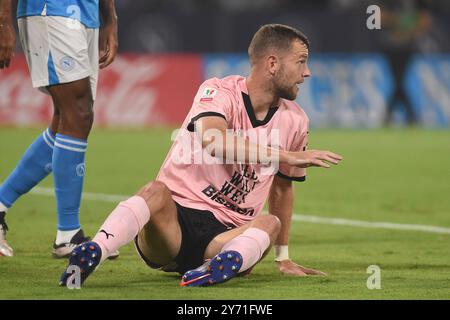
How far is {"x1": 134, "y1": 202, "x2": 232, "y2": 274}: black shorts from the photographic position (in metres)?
5.33

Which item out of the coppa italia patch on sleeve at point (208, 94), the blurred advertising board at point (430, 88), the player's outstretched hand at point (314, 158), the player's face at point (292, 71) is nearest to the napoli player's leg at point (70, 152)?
the coppa italia patch on sleeve at point (208, 94)

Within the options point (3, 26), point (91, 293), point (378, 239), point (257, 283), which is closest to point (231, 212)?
point (257, 283)

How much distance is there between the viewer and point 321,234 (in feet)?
24.9

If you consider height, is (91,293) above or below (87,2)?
below

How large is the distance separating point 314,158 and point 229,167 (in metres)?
0.67

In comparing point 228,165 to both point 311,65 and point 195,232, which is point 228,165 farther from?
point 311,65

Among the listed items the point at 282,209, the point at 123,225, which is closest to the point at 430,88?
the point at 282,209

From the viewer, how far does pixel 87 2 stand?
6.25m

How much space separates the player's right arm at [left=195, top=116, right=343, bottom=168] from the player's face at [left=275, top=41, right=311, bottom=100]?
41cm

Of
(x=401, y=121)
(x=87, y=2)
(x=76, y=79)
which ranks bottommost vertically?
(x=401, y=121)

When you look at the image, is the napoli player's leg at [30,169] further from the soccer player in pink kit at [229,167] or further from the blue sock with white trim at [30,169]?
the soccer player in pink kit at [229,167]

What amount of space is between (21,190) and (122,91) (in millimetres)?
11351

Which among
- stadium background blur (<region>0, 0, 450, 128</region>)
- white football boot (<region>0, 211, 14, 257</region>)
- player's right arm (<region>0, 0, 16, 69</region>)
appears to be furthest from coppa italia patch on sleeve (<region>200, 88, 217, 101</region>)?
stadium background blur (<region>0, 0, 450, 128</region>)
